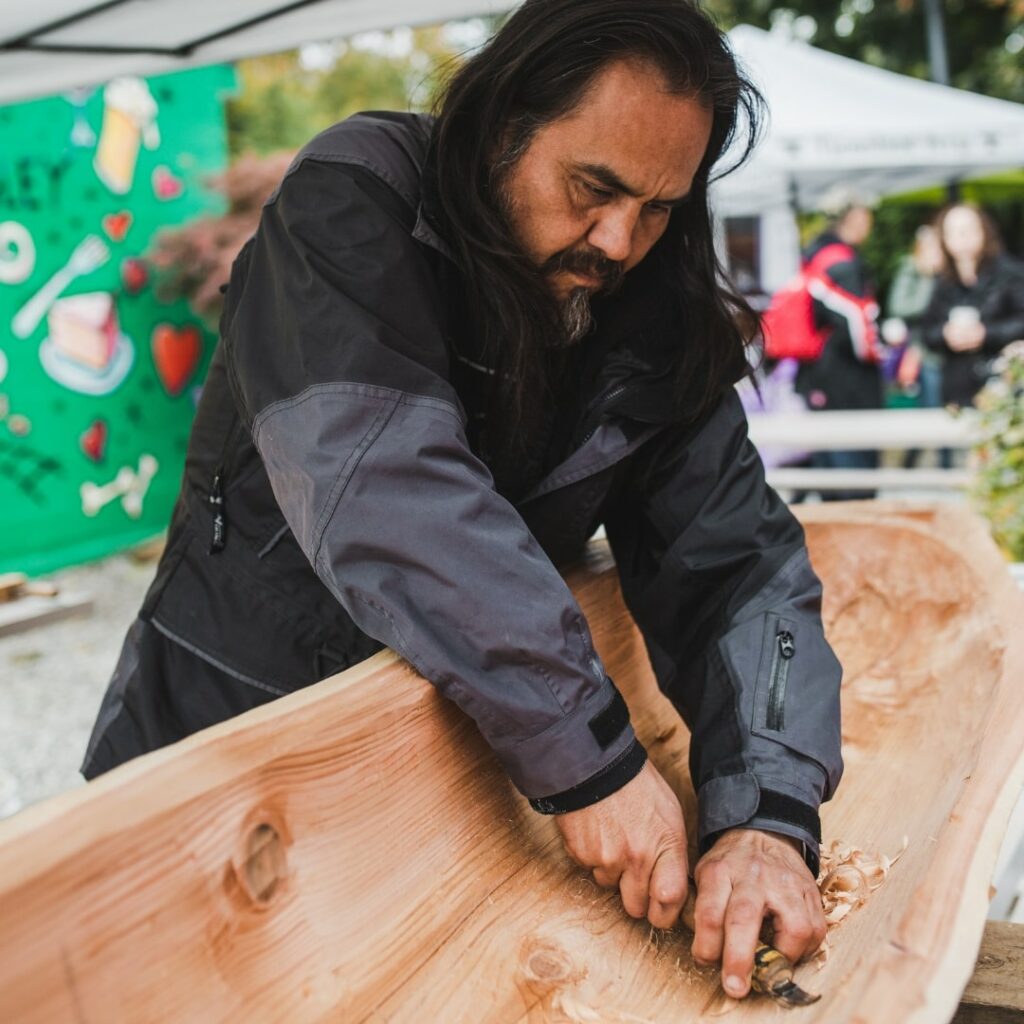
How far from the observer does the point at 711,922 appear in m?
1.28

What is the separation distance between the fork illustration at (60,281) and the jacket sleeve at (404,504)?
5.42m

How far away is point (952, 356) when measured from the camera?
6383 mm

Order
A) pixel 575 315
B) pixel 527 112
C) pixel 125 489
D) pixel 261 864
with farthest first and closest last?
pixel 125 489 < pixel 575 315 < pixel 527 112 < pixel 261 864

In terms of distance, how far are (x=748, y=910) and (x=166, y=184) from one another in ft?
23.1

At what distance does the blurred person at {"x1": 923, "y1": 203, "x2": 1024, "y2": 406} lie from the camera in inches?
243

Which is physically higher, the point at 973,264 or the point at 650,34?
the point at 650,34

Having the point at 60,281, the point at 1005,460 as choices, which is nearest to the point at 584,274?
the point at 1005,460

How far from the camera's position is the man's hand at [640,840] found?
132 centimetres

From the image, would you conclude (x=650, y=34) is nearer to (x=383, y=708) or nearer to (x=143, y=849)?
(x=383, y=708)

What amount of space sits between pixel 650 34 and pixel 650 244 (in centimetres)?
28

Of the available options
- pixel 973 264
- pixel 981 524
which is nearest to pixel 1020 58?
pixel 973 264

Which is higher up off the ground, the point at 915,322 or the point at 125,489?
the point at 125,489

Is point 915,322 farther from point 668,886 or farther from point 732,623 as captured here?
point 668,886

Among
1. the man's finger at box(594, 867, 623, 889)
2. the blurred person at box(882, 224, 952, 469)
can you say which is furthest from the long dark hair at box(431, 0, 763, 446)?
the blurred person at box(882, 224, 952, 469)
